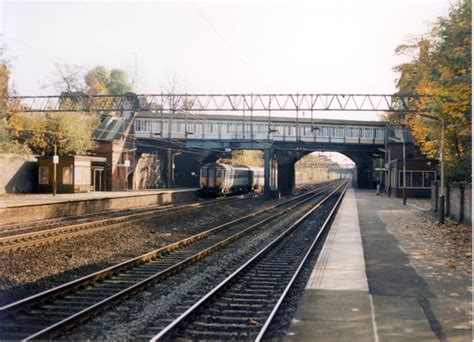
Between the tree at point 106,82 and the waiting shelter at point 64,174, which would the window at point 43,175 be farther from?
the tree at point 106,82

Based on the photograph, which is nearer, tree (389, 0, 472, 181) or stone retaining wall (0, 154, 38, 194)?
tree (389, 0, 472, 181)

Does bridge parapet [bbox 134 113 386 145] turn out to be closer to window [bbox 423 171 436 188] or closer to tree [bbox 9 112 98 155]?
window [bbox 423 171 436 188]

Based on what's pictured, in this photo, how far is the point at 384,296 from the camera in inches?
385

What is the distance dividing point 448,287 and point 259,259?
5.33 m

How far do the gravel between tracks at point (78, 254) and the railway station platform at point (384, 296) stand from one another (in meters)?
5.14

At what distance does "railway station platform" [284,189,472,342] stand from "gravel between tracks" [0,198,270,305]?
16.9 ft

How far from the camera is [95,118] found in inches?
1951

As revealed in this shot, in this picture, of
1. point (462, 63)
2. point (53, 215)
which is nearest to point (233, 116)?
point (53, 215)

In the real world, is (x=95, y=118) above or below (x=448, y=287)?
above

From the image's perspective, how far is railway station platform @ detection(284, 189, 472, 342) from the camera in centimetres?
752

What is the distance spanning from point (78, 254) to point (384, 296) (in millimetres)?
8421

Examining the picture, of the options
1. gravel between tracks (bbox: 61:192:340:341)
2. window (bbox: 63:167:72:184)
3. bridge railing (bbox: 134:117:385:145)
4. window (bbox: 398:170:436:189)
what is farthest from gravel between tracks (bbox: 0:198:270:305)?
bridge railing (bbox: 134:117:385:145)

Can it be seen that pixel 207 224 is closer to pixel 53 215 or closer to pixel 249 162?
pixel 53 215

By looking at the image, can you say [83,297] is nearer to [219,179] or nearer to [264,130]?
[219,179]
